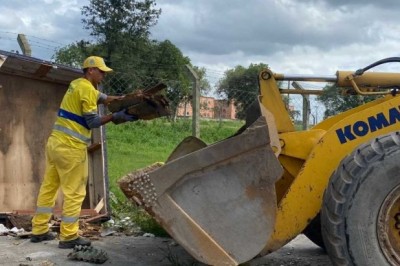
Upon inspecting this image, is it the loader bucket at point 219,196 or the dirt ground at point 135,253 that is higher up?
the loader bucket at point 219,196

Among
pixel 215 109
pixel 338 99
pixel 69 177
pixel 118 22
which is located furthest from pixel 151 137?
pixel 118 22

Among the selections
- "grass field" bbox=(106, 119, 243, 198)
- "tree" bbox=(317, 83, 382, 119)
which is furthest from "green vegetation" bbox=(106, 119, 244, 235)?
"tree" bbox=(317, 83, 382, 119)

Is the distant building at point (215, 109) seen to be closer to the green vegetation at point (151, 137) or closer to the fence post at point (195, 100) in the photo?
the green vegetation at point (151, 137)

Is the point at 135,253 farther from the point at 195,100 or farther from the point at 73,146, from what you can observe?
the point at 195,100

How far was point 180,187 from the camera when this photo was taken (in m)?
4.28

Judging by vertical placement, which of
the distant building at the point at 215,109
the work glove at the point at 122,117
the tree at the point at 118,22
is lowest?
the work glove at the point at 122,117

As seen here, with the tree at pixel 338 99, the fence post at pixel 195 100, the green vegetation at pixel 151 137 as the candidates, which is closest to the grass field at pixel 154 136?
the green vegetation at pixel 151 137

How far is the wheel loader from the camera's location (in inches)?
163

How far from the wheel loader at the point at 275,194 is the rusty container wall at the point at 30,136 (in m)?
3.03

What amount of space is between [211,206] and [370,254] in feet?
3.60

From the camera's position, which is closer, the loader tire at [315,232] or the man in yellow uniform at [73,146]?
the loader tire at [315,232]

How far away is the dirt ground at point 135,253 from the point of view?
17.9 ft

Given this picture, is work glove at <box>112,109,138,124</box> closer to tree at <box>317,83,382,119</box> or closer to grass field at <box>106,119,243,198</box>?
tree at <box>317,83,382,119</box>

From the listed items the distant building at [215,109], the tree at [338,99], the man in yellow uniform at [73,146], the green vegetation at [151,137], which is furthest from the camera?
the distant building at [215,109]
